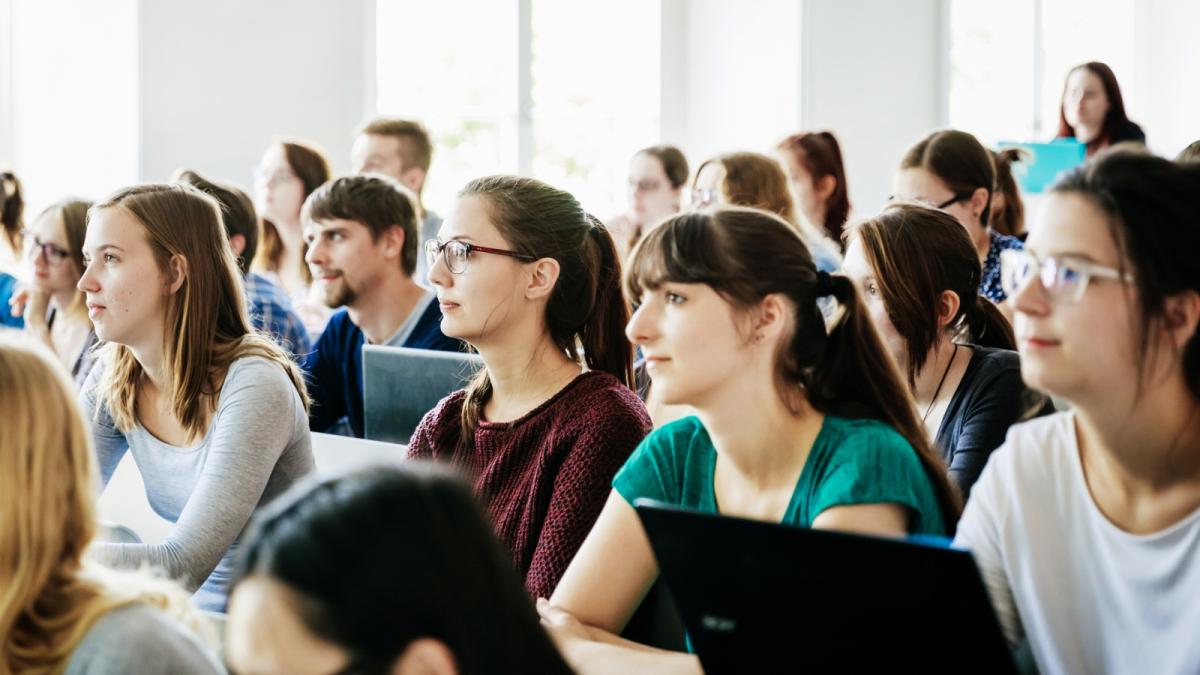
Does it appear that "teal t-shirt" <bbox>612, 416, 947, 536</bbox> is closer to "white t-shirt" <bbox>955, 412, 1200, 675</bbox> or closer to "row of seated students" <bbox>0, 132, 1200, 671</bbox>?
"row of seated students" <bbox>0, 132, 1200, 671</bbox>

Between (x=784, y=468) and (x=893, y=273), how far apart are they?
2.51 feet

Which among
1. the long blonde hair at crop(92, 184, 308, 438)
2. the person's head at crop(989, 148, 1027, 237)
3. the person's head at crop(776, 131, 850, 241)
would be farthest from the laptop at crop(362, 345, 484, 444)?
the person's head at crop(776, 131, 850, 241)

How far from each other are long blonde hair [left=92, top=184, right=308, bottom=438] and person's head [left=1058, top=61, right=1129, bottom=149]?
4.13m

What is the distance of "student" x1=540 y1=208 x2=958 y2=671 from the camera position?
1.79 metres

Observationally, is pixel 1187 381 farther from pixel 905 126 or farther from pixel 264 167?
pixel 905 126

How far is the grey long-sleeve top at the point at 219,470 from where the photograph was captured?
224 cm

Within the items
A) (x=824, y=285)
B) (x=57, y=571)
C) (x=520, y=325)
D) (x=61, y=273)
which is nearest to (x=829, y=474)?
(x=824, y=285)

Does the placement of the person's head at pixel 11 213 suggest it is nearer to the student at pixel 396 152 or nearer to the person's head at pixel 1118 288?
the student at pixel 396 152

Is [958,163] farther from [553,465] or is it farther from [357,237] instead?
[553,465]

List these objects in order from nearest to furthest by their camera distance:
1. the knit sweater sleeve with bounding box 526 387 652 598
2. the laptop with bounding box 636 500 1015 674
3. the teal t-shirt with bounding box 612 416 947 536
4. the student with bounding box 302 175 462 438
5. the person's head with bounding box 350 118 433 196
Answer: the laptop with bounding box 636 500 1015 674
the teal t-shirt with bounding box 612 416 947 536
the knit sweater sleeve with bounding box 526 387 652 598
the student with bounding box 302 175 462 438
the person's head with bounding box 350 118 433 196

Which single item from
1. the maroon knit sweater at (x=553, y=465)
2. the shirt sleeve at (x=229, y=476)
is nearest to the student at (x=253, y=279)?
the shirt sleeve at (x=229, y=476)

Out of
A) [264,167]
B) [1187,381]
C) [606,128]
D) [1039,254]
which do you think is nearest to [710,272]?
[1039,254]

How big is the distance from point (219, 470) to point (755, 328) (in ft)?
3.30

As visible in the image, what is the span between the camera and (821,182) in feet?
15.7
